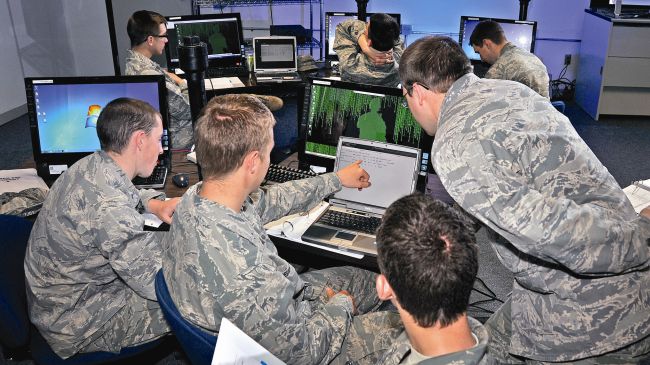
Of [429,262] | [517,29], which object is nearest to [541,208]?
[429,262]

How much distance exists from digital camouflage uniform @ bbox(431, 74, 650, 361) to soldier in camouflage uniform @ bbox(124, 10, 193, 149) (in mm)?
1896

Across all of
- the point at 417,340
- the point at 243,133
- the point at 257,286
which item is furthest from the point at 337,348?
the point at 243,133

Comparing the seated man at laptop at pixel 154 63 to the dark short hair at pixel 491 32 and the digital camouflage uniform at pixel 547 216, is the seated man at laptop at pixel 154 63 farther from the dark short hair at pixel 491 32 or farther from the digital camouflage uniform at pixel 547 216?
the digital camouflage uniform at pixel 547 216

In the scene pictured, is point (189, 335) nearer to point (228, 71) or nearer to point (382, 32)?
point (382, 32)

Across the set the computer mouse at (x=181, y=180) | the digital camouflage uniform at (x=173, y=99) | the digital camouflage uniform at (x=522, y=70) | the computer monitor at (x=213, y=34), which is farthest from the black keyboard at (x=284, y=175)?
the computer monitor at (x=213, y=34)

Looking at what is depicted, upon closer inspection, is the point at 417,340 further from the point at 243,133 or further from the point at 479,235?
the point at 479,235

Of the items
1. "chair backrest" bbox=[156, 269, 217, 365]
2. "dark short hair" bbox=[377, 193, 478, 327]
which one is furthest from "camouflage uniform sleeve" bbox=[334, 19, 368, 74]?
"dark short hair" bbox=[377, 193, 478, 327]

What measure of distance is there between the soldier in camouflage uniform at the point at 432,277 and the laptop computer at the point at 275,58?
3464mm

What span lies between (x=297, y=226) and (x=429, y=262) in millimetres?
1157

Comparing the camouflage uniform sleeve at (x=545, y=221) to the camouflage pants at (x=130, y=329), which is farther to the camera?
the camouflage pants at (x=130, y=329)

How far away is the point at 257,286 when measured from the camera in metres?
1.41

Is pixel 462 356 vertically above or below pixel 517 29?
below

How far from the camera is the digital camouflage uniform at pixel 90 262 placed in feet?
5.85

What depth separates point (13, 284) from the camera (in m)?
1.88
